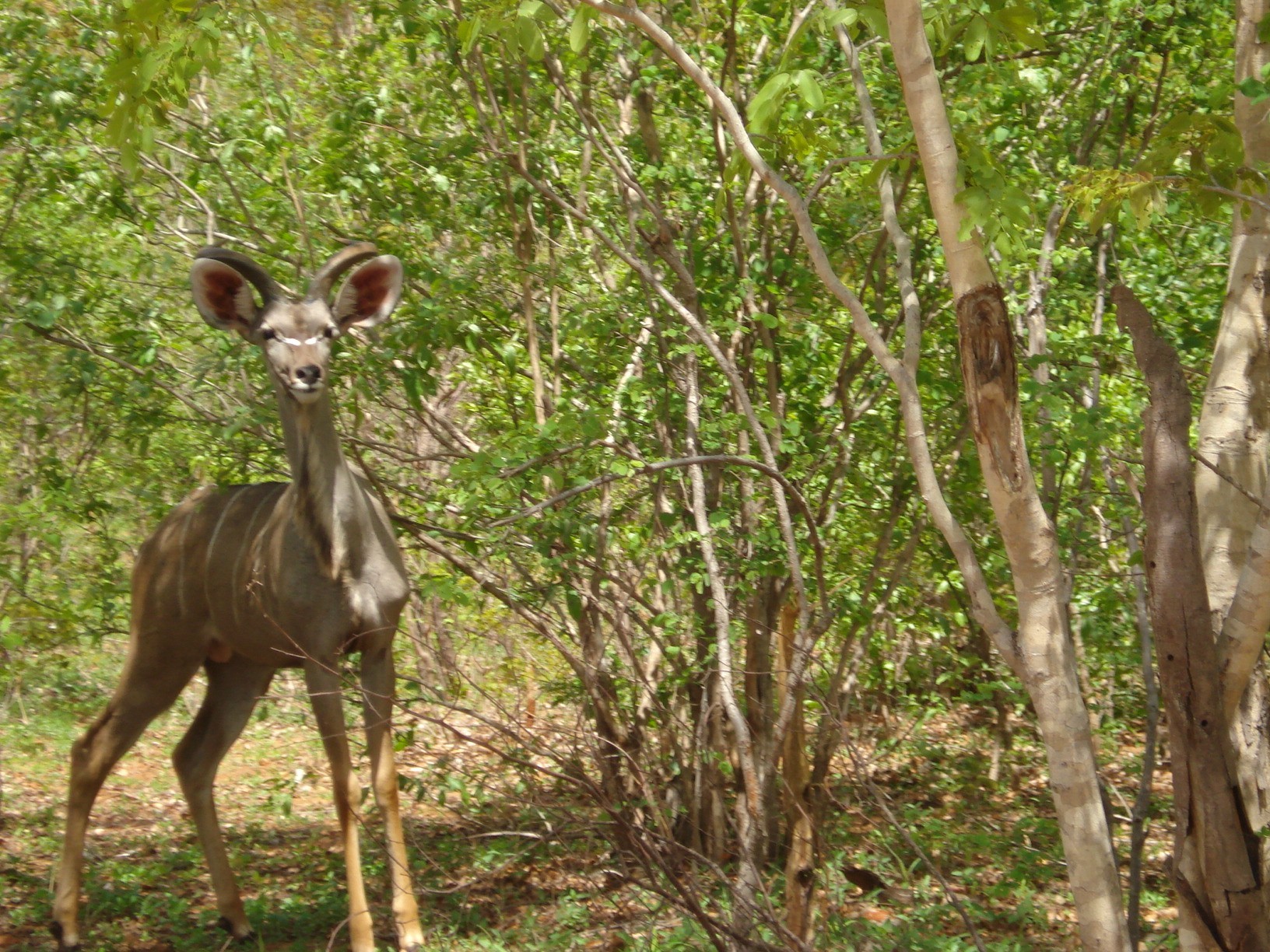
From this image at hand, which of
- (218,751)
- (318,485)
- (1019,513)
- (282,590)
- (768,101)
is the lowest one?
(218,751)

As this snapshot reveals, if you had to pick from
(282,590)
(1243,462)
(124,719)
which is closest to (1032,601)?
(1243,462)

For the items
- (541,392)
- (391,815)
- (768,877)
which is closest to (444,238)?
(541,392)

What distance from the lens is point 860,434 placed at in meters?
5.78

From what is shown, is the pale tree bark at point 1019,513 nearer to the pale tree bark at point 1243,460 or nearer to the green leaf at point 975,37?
the green leaf at point 975,37

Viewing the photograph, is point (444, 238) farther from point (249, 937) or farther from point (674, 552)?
point (249, 937)

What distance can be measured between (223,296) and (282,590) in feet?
3.72

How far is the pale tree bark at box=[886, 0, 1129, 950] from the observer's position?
325 centimetres

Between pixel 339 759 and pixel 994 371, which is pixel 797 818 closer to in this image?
pixel 339 759

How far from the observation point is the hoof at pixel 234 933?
18.1 feet

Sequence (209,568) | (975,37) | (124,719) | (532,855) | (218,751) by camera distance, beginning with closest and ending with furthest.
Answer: (975,37), (209,568), (124,719), (218,751), (532,855)

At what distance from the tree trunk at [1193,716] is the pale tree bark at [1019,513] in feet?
0.77

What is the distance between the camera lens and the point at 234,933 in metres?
5.53

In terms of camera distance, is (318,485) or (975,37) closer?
(975,37)

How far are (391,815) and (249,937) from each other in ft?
3.13
